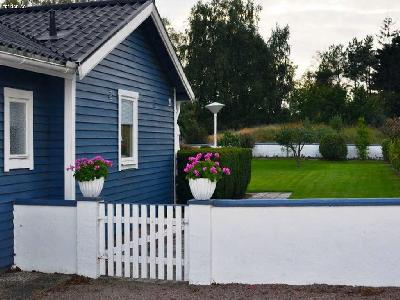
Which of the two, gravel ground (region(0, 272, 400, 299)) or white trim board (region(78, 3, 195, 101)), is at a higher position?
white trim board (region(78, 3, 195, 101))

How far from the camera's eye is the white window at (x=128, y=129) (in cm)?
1056

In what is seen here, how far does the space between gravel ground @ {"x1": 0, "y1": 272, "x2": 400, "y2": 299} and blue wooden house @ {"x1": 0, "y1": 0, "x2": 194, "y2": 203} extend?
1.48 m

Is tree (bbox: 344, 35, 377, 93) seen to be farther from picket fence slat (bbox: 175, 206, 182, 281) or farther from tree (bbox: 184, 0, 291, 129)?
picket fence slat (bbox: 175, 206, 182, 281)

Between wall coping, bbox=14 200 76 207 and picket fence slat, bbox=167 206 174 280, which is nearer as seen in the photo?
picket fence slat, bbox=167 206 174 280

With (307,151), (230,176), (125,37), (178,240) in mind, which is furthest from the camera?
(307,151)

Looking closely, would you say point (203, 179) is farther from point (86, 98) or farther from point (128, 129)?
point (128, 129)

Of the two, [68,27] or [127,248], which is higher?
[68,27]

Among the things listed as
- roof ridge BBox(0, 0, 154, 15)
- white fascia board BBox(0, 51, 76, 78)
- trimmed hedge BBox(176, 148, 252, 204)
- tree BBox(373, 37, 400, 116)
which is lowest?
trimmed hedge BBox(176, 148, 252, 204)

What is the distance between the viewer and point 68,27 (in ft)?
31.6

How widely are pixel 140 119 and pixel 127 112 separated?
2.10ft

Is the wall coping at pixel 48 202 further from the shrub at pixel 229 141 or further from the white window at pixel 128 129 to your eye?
the shrub at pixel 229 141

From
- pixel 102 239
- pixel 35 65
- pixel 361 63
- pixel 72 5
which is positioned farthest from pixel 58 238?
pixel 361 63

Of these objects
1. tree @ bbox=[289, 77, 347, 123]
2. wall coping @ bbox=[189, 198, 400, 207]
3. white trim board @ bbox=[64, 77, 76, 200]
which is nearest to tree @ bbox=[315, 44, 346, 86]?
tree @ bbox=[289, 77, 347, 123]

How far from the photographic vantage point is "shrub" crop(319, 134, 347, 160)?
115 feet
